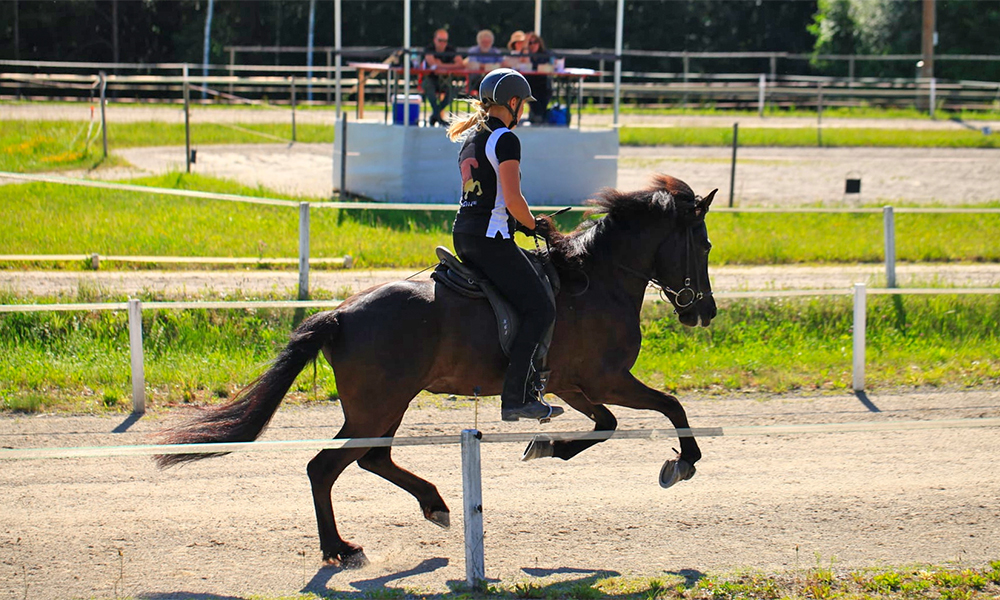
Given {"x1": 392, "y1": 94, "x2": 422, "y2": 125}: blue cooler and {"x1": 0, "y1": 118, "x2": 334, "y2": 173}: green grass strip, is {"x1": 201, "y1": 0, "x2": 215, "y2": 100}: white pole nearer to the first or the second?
{"x1": 0, "y1": 118, "x2": 334, "y2": 173}: green grass strip

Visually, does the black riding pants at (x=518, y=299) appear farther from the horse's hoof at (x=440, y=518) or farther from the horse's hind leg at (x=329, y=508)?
the horse's hind leg at (x=329, y=508)

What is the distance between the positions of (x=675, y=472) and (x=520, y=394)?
1.14 m

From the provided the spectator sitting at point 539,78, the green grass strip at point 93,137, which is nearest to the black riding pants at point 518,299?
the spectator sitting at point 539,78

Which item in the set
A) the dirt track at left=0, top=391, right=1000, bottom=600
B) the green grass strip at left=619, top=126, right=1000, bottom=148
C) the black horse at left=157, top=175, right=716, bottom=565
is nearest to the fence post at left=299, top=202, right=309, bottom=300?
the dirt track at left=0, top=391, right=1000, bottom=600

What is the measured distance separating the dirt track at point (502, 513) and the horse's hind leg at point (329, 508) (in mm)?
89

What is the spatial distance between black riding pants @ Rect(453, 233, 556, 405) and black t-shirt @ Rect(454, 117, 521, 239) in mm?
72

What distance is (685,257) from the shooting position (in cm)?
628

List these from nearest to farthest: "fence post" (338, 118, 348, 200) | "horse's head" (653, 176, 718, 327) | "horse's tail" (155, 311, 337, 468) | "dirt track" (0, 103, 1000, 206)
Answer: "horse's tail" (155, 311, 337, 468), "horse's head" (653, 176, 718, 327), "fence post" (338, 118, 348, 200), "dirt track" (0, 103, 1000, 206)

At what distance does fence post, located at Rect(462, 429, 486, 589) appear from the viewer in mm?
5258

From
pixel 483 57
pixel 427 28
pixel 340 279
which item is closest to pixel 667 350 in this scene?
pixel 340 279

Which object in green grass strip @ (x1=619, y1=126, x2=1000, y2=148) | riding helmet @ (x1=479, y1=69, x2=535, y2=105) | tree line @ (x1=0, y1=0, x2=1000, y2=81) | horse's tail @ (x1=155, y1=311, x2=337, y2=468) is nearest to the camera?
riding helmet @ (x1=479, y1=69, x2=535, y2=105)

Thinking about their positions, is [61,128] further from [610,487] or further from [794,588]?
[794,588]

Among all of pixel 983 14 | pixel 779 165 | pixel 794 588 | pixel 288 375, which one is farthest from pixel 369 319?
pixel 983 14

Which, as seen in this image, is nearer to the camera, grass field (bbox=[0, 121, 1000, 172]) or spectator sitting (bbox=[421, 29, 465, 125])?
spectator sitting (bbox=[421, 29, 465, 125])
